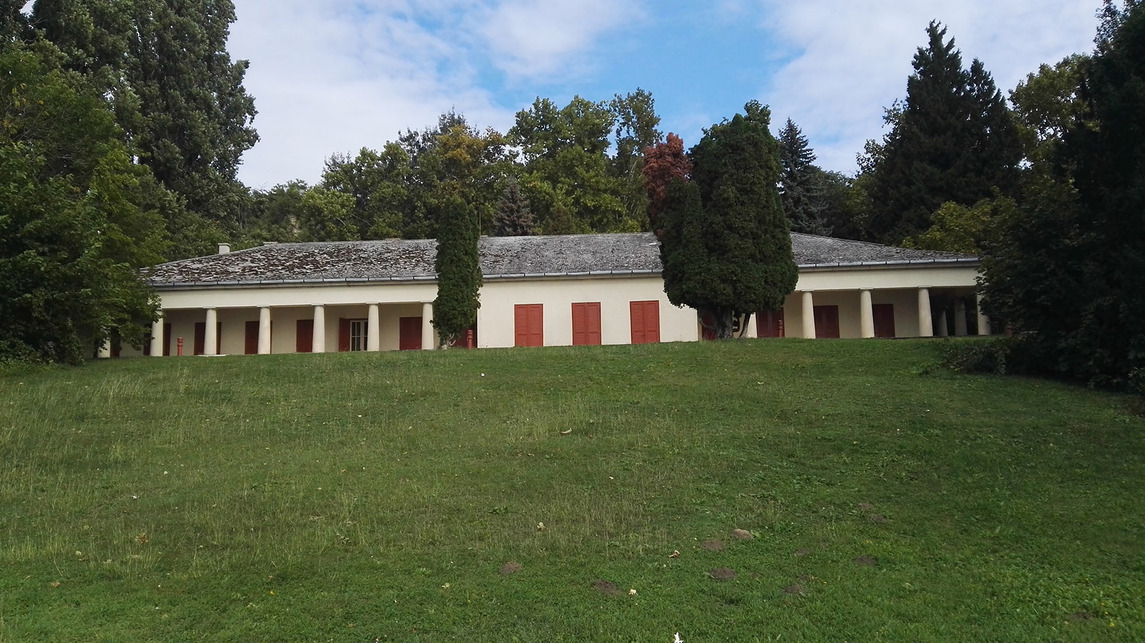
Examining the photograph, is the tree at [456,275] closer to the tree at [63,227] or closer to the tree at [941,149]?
the tree at [63,227]

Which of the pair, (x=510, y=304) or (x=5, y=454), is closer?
(x=5, y=454)

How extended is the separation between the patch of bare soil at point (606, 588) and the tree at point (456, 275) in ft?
63.2

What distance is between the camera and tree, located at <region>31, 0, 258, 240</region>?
40.4 m

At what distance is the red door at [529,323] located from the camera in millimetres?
31797

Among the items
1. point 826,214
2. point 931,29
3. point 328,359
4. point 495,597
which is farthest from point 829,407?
point 931,29

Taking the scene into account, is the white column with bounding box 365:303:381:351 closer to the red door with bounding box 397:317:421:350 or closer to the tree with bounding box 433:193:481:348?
the red door with bounding box 397:317:421:350

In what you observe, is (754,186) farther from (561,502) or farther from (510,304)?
(561,502)

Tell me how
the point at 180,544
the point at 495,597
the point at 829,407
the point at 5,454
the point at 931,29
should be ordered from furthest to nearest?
the point at 931,29
the point at 829,407
the point at 5,454
the point at 180,544
the point at 495,597

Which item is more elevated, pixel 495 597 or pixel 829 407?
pixel 829 407

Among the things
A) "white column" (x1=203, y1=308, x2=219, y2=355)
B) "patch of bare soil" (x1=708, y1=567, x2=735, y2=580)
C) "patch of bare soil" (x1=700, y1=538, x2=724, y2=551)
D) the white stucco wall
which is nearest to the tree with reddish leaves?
the white stucco wall

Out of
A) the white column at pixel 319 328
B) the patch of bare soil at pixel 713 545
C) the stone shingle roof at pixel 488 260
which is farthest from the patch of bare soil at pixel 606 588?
the white column at pixel 319 328

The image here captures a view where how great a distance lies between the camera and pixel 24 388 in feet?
57.6

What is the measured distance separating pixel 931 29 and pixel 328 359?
43333mm

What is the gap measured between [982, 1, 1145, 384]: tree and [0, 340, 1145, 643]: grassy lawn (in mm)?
1196
